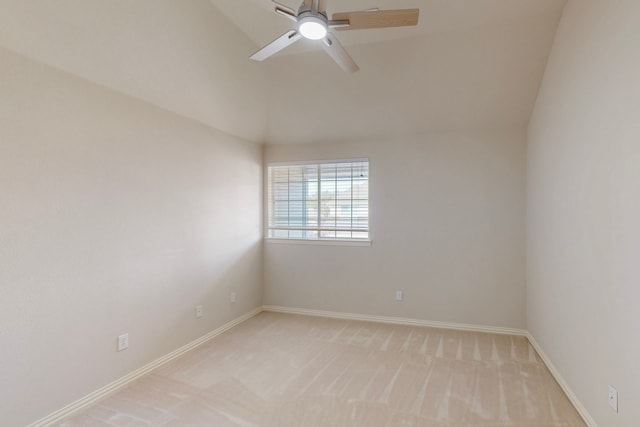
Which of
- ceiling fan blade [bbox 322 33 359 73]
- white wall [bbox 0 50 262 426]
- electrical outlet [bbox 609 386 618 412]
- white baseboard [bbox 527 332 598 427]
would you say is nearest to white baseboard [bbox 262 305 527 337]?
white baseboard [bbox 527 332 598 427]

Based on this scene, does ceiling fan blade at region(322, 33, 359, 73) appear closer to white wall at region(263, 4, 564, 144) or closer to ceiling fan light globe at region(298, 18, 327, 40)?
ceiling fan light globe at region(298, 18, 327, 40)

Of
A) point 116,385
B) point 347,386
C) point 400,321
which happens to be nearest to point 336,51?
point 347,386

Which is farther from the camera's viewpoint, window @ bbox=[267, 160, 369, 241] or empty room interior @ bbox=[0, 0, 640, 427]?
window @ bbox=[267, 160, 369, 241]

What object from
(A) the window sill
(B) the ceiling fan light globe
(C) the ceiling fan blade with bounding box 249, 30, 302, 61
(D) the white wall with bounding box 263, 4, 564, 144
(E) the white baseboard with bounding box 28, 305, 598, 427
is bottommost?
(E) the white baseboard with bounding box 28, 305, 598, 427

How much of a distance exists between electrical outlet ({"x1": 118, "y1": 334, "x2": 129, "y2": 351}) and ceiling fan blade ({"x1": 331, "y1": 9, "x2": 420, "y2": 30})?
9.05 ft

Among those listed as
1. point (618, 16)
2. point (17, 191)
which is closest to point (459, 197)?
point (618, 16)

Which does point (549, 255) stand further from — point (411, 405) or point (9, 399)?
point (9, 399)

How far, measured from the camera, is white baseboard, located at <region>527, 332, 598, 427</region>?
218cm

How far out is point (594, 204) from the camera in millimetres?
2094

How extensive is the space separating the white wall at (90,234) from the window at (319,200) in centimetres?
119

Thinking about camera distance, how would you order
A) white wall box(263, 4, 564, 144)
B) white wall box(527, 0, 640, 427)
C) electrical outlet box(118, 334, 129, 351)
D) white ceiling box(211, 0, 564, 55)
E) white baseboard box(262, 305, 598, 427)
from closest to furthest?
white wall box(527, 0, 640, 427), white baseboard box(262, 305, 598, 427), white ceiling box(211, 0, 564, 55), electrical outlet box(118, 334, 129, 351), white wall box(263, 4, 564, 144)

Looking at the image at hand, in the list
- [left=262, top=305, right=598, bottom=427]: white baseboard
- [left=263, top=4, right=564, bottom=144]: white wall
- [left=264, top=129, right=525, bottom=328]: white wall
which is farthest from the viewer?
[left=264, top=129, right=525, bottom=328]: white wall

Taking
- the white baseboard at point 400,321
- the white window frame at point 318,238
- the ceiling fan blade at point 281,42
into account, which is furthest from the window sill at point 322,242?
the ceiling fan blade at point 281,42

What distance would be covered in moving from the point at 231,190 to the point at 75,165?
1.85 metres
